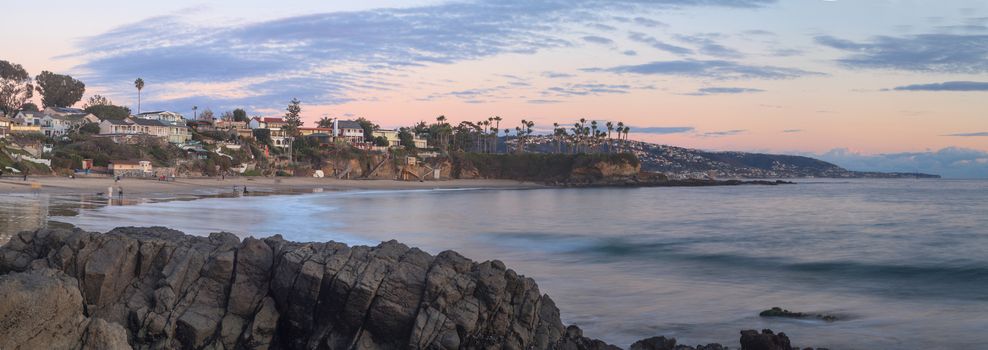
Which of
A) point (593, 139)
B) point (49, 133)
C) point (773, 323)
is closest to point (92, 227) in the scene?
point (773, 323)

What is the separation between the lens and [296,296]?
12531mm

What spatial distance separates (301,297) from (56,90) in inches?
5004

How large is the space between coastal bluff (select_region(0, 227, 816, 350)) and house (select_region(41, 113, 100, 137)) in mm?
89784

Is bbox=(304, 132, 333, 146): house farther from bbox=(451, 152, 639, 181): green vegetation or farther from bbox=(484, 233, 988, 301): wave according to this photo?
bbox=(484, 233, 988, 301): wave

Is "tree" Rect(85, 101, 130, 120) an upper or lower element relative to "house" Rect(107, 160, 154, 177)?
upper

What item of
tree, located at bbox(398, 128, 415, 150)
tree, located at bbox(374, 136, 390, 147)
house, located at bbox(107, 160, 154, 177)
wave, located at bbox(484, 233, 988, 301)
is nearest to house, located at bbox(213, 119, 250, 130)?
tree, located at bbox(374, 136, 390, 147)

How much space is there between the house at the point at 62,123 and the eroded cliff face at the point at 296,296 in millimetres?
89833

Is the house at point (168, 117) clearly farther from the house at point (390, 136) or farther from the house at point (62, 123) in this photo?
the house at point (390, 136)

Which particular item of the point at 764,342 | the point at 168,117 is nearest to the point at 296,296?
the point at 764,342

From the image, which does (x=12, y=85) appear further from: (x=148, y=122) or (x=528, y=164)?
(x=528, y=164)

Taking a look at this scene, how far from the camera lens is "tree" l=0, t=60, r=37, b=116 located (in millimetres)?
111500

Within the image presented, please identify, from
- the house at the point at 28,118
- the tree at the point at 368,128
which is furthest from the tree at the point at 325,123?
the house at the point at 28,118

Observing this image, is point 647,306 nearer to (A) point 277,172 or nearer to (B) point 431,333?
(B) point 431,333

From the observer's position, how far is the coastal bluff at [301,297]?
11938 mm
